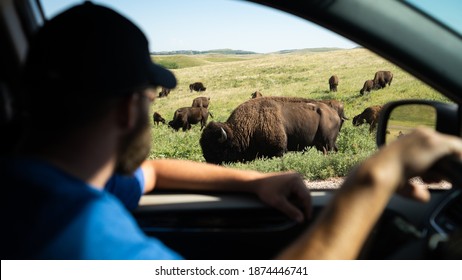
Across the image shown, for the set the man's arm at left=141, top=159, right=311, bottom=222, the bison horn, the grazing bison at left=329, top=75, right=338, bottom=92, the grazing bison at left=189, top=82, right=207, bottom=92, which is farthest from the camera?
the grazing bison at left=189, top=82, right=207, bottom=92

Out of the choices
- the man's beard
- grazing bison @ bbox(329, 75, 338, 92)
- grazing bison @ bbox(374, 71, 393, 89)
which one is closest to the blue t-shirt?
the man's beard

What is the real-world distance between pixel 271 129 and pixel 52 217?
14.0 m

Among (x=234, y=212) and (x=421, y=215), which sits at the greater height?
(x=421, y=215)

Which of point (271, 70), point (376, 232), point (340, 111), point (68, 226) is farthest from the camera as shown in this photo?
point (271, 70)

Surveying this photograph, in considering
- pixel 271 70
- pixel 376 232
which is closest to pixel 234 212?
pixel 376 232

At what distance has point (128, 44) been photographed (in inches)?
50.0

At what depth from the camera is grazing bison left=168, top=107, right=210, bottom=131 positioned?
64.8 ft

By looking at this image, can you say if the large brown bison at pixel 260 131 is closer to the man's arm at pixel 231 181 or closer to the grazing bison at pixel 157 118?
the grazing bison at pixel 157 118

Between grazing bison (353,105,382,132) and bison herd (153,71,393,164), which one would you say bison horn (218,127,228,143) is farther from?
grazing bison (353,105,382,132)

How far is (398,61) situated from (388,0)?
0.58ft

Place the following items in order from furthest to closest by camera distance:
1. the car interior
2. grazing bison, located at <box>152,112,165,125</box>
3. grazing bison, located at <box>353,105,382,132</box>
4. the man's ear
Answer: grazing bison, located at <box>152,112,165,125</box>
grazing bison, located at <box>353,105,382,132</box>
the car interior
the man's ear

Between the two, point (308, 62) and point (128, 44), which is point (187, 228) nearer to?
point (128, 44)

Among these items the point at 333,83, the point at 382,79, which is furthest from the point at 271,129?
the point at 333,83

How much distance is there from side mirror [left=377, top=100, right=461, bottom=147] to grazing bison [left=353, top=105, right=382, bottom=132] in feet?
49.5
